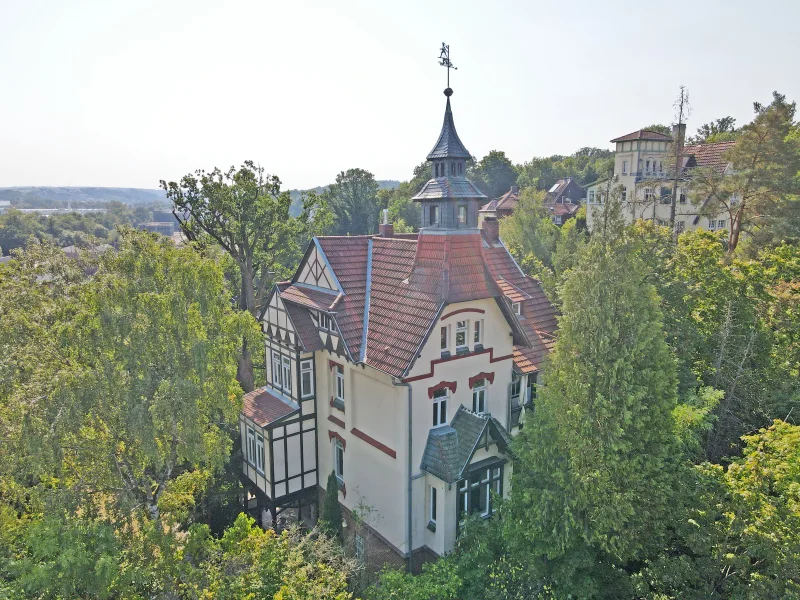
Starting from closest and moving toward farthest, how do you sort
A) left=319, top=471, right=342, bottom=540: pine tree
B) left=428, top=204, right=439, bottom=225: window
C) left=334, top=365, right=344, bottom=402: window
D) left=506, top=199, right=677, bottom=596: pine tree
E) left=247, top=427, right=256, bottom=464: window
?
left=506, top=199, right=677, bottom=596: pine tree, left=428, top=204, right=439, bottom=225: window, left=319, top=471, right=342, bottom=540: pine tree, left=334, top=365, right=344, bottom=402: window, left=247, top=427, right=256, bottom=464: window

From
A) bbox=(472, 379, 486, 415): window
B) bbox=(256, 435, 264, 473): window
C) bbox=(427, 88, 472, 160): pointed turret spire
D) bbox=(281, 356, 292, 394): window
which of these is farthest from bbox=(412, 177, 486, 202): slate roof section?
bbox=(256, 435, 264, 473): window

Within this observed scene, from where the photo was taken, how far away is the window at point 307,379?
20.7 meters

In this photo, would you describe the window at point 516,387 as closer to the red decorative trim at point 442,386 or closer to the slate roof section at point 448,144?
the red decorative trim at point 442,386

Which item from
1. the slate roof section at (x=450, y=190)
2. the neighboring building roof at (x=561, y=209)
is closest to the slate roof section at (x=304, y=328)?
the slate roof section at (x=450, y=190)

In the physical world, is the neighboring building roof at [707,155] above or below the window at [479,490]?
above

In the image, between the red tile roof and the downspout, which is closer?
the downspout

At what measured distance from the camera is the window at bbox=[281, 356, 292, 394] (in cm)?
2127

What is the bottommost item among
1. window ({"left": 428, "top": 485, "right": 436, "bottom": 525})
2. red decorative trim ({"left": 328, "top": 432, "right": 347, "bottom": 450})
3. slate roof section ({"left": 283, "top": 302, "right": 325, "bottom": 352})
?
window ({"left": 428, "top": 485, "right": 436, "bottom": 525})

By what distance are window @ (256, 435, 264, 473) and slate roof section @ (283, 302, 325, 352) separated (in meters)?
5.04

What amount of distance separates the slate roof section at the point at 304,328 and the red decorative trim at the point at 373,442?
12.3 ft

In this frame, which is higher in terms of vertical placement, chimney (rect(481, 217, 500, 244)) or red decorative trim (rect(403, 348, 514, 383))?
chimney (rect(481, 217, 500, 244))

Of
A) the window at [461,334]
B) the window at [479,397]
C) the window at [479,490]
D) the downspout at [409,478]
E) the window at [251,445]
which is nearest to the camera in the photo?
the downspout at [409,478]

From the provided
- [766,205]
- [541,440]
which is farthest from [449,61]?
[766,205]

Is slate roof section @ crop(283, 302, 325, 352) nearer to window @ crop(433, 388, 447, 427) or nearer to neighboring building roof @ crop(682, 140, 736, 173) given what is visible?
window @ crop(433, 388, 447, 427)
